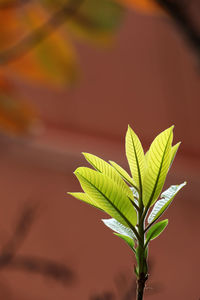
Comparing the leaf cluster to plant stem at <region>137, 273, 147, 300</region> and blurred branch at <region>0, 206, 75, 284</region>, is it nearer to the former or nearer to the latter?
plant stem at <region>137, 273, 147, 300</region>

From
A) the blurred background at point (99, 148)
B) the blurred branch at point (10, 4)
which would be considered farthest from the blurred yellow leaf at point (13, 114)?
the blurred background at point (99, 148)

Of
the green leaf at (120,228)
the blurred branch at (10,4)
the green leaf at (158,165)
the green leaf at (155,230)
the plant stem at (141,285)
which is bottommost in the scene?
the plant stem at (141,285)

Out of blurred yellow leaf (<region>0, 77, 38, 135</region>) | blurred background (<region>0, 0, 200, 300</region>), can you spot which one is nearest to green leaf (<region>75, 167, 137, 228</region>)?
blurred yellow leaf (<region>0, 77, 38, 135</region>)

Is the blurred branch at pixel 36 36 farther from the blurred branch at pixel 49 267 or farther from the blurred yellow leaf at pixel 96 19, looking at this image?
the blurred branch at pixel 49 267

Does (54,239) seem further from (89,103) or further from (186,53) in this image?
(186,53)

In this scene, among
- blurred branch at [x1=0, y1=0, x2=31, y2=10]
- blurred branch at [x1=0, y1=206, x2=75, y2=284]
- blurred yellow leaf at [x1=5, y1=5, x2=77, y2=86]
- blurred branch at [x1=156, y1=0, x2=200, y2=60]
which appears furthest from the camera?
blurred yellow leaf at [x1=5, y1=5, x2=77, y2=86]

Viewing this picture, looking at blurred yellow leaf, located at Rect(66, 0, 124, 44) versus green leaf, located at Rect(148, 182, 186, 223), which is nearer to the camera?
green leaf, located at Rect(148, 182, 186, 223)

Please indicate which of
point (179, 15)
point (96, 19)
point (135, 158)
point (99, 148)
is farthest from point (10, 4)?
point (99, 148)
